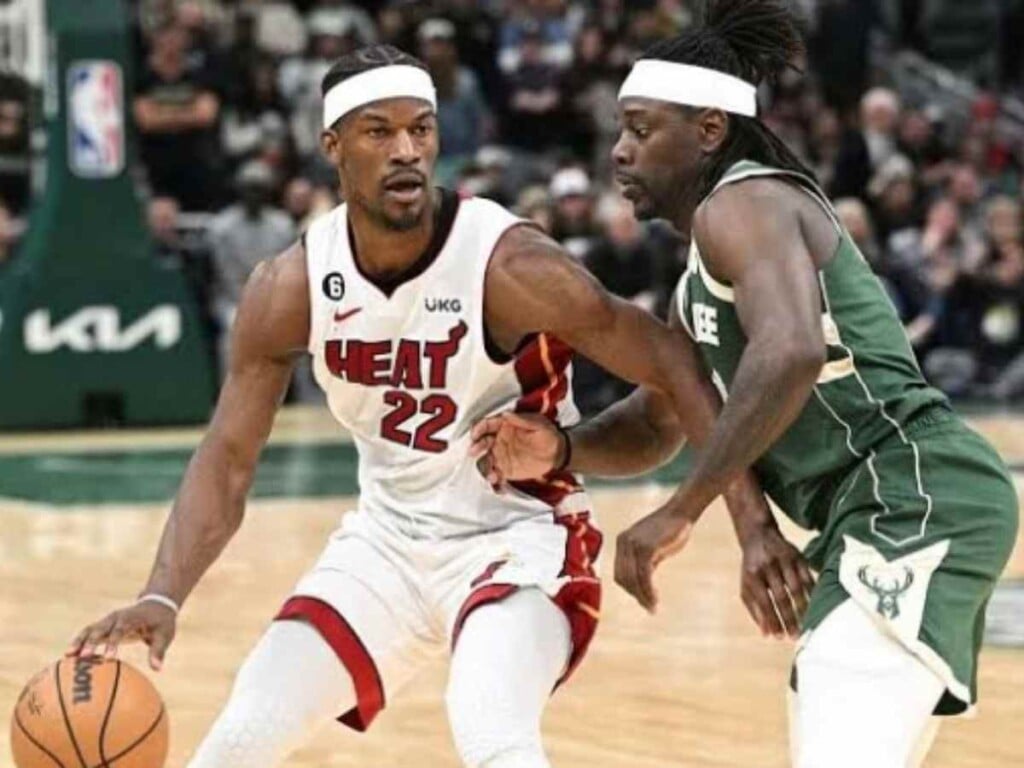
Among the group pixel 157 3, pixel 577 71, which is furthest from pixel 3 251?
pixel 577 71

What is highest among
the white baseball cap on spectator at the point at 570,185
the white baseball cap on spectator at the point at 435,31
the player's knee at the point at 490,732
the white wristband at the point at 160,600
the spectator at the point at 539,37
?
the white wristband at the point at 160,600

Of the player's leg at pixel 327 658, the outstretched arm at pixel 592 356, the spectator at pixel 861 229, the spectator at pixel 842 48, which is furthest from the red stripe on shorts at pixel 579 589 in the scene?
the spectator at pixel 842 48

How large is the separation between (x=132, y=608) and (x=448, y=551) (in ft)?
2.23

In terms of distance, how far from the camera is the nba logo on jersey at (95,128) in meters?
16.5

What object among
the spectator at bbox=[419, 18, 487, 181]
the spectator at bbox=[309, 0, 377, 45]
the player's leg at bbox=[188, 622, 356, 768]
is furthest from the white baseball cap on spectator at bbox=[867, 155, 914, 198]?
the player's leg at bbox=[188, 622, 356, 768]

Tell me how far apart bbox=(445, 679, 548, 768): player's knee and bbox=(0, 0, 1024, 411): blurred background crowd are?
11555mm

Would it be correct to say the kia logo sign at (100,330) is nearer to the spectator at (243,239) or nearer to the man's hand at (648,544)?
the spectator at (243,239)

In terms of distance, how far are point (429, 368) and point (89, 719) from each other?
104 centimetres

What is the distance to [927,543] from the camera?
5.08 meters

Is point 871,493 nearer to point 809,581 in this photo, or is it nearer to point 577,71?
point 809,581

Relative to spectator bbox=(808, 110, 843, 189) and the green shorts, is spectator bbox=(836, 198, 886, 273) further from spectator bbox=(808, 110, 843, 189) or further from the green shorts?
the green shorts

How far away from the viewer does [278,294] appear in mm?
5848

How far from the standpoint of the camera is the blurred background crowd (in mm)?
17703

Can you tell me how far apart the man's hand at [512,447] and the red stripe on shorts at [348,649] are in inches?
18.2
